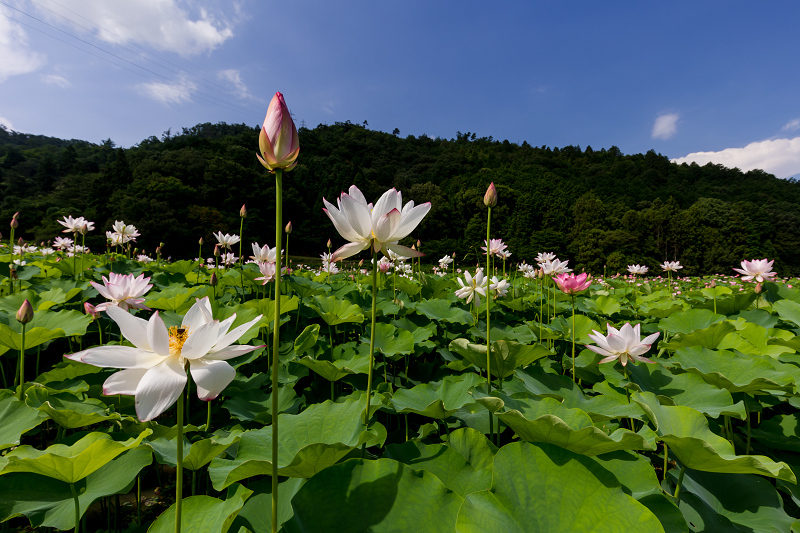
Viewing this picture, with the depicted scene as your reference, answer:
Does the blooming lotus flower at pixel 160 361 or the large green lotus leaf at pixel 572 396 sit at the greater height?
the blooming lotus flower at pixel 160 361

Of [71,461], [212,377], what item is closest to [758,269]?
[212,377]

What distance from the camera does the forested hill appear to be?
2045 cm

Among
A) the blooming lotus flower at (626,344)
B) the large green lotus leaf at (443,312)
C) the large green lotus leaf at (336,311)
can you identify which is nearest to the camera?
the blooming lotus flower at (626,344)

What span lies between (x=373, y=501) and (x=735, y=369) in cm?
147

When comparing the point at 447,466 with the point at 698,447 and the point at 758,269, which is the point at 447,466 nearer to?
the point at 698,447

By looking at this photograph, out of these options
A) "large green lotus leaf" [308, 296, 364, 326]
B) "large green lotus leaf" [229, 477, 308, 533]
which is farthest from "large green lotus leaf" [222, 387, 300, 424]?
"large green lotus leaf" [308, 296, 364, 326]

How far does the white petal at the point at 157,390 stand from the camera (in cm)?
54

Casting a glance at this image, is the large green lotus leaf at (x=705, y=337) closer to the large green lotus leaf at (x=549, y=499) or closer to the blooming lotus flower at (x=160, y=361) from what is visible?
the large green lotus leaf at (x=549, y=499)

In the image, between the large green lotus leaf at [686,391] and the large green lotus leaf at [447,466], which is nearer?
the large green lotus leaf at [447,466]

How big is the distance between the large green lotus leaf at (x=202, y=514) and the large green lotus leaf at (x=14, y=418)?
58cm

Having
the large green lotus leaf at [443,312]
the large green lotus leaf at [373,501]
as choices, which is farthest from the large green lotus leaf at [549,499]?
the large green lotus leaf at [443,312]

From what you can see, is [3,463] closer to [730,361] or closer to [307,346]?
[307,346]

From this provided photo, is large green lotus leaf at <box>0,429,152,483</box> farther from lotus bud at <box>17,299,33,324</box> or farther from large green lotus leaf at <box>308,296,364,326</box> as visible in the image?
large green lotus leaf at <box>308,296,364,326</box>

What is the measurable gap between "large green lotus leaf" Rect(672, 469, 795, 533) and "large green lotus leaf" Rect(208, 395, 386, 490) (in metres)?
0.75
